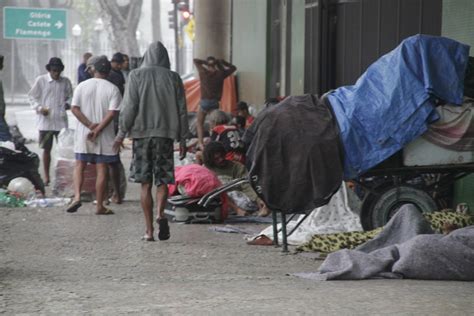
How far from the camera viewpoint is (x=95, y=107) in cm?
1292

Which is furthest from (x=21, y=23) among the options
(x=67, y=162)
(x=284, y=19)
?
(x=67, y=162)

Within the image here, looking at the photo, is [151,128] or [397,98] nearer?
[397,98]

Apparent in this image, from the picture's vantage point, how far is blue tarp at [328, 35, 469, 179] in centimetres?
966

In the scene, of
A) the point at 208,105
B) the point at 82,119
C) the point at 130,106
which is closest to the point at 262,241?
the point at 130,106

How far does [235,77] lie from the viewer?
2239cm

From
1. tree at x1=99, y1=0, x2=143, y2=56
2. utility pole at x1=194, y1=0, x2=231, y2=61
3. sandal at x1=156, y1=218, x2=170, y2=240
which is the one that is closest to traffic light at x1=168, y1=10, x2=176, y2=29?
tree at x1=99, y1=0, x2=143, y2=56

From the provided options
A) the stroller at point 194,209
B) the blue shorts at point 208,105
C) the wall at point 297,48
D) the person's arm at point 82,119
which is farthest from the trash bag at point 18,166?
the blue shorts at point 208,105

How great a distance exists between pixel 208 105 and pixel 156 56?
8123 millimetres

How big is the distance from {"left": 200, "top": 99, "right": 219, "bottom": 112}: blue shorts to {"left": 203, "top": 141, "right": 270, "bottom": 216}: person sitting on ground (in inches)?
232

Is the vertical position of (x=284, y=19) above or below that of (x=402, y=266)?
above

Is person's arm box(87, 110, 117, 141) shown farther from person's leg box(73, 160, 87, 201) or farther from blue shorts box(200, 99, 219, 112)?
blue shorts box(200, 99, 219, 112)

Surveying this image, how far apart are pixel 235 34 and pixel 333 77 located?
8139 millimetres

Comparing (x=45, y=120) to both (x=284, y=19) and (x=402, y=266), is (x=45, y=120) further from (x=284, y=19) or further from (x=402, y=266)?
(x=402, y=266)

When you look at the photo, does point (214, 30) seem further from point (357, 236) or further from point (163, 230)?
point (357, 236)
